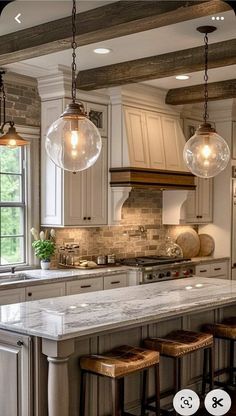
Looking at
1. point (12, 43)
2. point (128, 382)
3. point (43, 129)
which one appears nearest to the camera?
point (128, 382)

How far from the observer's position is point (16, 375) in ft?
11.3

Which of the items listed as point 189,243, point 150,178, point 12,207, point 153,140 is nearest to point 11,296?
point 12,207

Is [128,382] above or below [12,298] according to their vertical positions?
below

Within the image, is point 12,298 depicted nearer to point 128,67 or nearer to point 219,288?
point 219,288

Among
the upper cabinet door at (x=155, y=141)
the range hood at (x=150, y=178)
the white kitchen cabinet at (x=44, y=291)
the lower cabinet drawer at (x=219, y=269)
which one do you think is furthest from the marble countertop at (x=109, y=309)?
the lower cabinet drawer at (x=219, y=269)

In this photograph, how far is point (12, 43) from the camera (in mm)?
4664

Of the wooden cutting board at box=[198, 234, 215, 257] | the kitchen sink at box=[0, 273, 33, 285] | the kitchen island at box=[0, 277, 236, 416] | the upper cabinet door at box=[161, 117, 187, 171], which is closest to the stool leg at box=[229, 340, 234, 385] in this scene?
the kitchen island at box=[0, 277, 236, 416]

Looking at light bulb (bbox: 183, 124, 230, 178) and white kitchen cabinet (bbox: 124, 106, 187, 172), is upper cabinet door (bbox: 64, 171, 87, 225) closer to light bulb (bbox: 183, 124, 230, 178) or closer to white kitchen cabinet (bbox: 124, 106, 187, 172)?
white kitchen cabinet (bbox: 124, 106, 187, 172)

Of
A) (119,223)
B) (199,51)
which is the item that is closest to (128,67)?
(199,51)

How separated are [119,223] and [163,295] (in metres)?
2.37

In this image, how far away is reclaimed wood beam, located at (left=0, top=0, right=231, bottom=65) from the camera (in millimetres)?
3504

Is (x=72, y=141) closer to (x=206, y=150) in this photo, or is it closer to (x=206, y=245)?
(x=206, y=150)

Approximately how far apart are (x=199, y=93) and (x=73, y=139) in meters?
3.40

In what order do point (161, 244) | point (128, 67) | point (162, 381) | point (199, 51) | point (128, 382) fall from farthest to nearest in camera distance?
point (161, 244)
point (128, 67)
point (199, 51)
point (162, 381)
point (128, 382)
